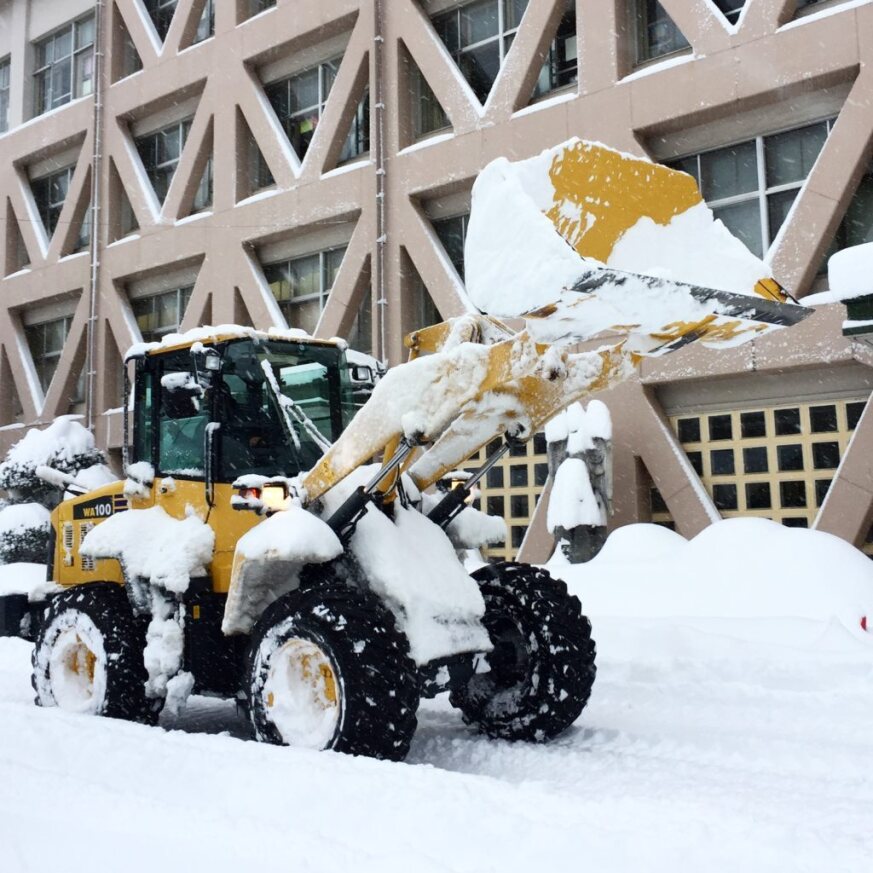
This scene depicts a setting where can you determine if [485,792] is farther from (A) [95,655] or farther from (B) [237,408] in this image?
(A) [95,655]

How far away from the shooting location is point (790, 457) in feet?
42.5

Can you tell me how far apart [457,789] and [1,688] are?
5310mm

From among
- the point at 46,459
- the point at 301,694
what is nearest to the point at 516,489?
the point at 46,459

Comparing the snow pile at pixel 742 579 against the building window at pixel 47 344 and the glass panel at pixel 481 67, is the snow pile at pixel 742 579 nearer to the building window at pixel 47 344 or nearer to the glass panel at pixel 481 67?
the glass panel at pixel 481 67

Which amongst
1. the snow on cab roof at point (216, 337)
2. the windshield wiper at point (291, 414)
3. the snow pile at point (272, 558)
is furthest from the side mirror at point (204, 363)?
the snow pile at point (272, 558)

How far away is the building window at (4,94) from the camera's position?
2556 centimetres

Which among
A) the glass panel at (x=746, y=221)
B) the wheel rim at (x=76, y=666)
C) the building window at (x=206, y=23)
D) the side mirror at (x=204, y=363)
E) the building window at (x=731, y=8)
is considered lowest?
the wheel rim at (x=76, y=666)

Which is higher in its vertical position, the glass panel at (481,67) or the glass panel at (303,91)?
the glass panel at (303,91)

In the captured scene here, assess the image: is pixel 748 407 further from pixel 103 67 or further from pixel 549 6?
pixel 103 67

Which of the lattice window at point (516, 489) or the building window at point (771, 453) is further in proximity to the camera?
the lattice window at point (516, 489)

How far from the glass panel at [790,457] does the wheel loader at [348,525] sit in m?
7.75

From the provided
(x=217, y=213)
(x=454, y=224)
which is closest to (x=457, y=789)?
(x=454, y=224)

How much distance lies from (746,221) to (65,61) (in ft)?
58.9

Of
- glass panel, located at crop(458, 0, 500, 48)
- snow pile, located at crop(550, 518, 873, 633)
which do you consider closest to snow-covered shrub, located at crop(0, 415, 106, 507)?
glass panel, located at crop(458, 0, 500, 48)
